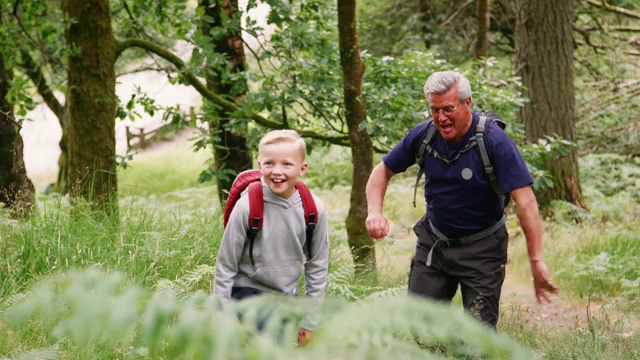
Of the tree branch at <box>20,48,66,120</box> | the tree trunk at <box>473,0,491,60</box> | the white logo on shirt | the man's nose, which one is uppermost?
the tree trunk at <box>473,0,491,60</box>

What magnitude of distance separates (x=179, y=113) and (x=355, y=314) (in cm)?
736

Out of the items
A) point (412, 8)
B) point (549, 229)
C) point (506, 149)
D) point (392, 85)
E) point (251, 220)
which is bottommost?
point (549, 229)

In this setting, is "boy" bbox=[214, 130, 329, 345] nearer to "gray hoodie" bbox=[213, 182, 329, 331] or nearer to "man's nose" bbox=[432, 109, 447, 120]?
"gray hoodie" bbox=[213, 182, 329, 331]

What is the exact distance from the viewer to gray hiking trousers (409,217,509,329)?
4758 mm

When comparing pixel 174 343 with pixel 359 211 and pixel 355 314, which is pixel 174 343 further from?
pixel 359 211

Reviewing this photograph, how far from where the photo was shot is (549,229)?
1162 cm

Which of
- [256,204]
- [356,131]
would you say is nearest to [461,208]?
[256,204]

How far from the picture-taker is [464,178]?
461 centimetres

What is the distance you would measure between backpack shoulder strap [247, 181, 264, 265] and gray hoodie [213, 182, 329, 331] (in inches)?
1.2

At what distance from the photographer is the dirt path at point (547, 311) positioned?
22.4 feet

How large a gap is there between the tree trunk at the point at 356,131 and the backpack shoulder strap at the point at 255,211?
3.31 meters

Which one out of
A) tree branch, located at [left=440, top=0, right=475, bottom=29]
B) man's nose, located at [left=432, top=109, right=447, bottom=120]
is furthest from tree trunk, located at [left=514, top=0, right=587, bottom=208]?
man's nose, located at [left=432, top=109, right=447, bottom=120]

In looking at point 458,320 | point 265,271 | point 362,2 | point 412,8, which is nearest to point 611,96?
point 412,8

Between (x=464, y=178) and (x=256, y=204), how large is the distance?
1514 mm
